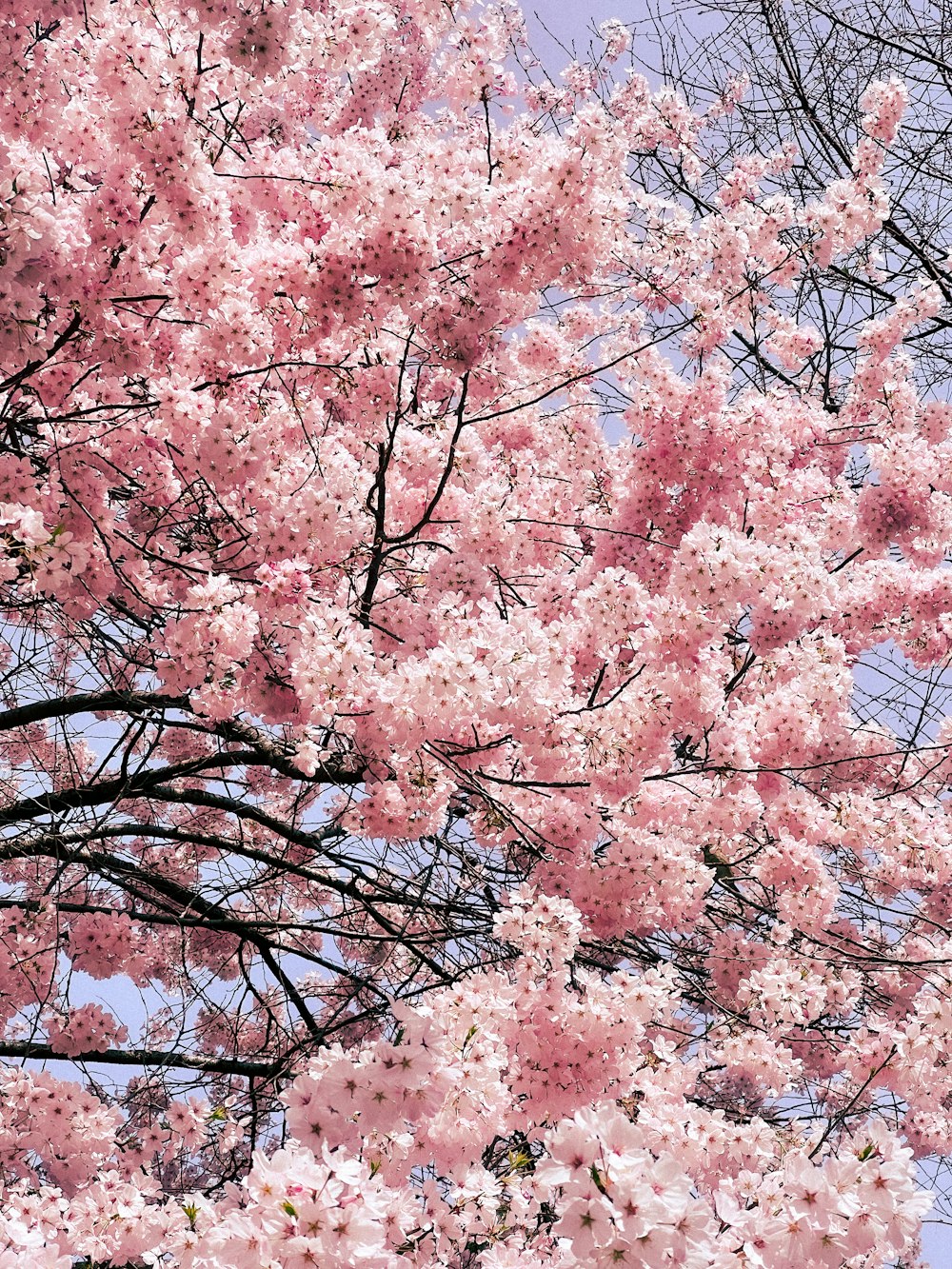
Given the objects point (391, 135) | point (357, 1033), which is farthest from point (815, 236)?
point (357, 1033)

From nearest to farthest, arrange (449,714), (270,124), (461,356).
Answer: (449,714), (461,356), (270,124)

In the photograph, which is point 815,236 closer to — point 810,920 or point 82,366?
point 810,920

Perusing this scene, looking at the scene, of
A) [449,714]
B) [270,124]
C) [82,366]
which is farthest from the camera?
[270,124]

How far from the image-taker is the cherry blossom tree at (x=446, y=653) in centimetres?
302

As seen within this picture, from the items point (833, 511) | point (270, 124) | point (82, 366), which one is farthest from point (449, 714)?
point (270, 124)

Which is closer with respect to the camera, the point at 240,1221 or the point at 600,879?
the point at 240,1221

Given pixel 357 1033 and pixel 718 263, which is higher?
pixel 718 263

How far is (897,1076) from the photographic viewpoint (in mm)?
4977

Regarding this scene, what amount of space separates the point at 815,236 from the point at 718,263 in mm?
804

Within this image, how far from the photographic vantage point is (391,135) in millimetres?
7223

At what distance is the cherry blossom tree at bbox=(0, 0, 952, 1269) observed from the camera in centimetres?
302

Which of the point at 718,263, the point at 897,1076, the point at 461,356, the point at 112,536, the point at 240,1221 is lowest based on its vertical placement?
the point at 240,1221

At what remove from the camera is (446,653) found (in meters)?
3.75

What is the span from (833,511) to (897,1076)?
3191mm
